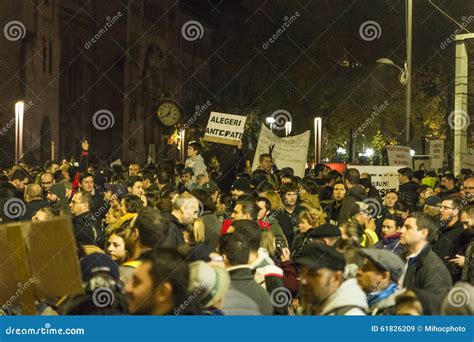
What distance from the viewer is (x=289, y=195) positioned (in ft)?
40.1

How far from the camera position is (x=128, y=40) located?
5406 centimetres

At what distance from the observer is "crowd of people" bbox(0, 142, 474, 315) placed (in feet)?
20.0

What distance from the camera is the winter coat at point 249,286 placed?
6715 mm

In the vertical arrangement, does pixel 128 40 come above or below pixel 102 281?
above

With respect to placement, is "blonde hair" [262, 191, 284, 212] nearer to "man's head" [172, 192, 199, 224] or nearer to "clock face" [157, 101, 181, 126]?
"man's head" [172, 192, 199, 224]

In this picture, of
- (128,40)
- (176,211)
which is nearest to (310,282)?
(176,211)

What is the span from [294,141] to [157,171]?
4.24 metres

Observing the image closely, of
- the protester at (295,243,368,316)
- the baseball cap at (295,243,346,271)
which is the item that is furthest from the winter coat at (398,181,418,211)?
the protester at (295,243,368,316)

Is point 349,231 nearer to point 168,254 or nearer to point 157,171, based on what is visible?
point 168,254

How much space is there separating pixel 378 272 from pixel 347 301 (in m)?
0.79

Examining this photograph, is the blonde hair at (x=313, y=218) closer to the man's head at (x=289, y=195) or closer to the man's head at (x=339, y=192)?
the man's head at (x=289, y=195)

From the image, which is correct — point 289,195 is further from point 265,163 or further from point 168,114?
point 168,114

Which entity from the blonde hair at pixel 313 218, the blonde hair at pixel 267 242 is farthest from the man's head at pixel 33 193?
the blonde hair at pixel 267 242

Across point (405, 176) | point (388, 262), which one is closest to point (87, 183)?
point (405, 176)
